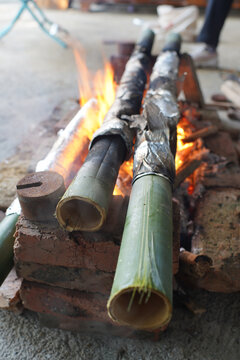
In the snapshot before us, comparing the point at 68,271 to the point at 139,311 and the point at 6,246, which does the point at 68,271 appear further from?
the point at 139,311

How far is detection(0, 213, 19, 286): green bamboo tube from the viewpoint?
62.6 inches

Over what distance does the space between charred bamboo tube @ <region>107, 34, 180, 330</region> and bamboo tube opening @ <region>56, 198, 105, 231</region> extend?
0.51 ft

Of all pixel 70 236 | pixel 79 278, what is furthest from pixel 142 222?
pixel 79 278

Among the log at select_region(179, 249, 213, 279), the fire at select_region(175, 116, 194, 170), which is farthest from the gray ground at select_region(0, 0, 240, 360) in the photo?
the fire at select_region(175, 116, 194, 170)

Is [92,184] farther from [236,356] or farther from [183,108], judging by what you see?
[183,108]

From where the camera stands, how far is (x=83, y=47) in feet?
21.3

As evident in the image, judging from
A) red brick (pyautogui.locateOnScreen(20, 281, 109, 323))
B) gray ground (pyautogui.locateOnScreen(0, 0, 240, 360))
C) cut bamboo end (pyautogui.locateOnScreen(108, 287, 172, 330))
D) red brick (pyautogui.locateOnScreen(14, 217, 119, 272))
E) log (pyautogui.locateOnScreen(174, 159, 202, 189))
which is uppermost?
cut bamboo end (pyautogui.locateOnScreen(108, 287, 172, 330))

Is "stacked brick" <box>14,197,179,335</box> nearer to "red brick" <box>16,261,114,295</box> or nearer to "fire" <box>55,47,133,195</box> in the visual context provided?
"red brick" <box>16,261,114,295</box>

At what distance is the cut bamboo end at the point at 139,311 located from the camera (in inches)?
40.9

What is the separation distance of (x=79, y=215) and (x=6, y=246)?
1.71ft

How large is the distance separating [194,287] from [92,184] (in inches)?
40.0

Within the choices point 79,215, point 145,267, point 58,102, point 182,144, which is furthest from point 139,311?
point 58,102

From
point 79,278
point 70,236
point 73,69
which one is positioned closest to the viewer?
point 70,236

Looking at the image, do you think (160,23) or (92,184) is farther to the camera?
(160,23)
